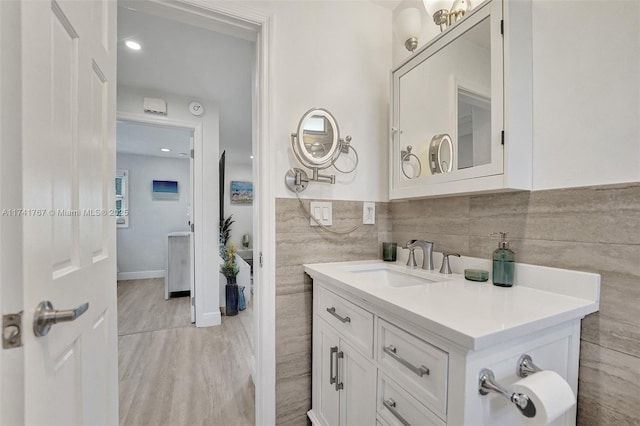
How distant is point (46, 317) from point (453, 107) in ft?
4.96

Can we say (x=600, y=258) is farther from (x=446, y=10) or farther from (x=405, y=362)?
(x=446, y=10)

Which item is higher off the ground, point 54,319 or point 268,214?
point 268,214

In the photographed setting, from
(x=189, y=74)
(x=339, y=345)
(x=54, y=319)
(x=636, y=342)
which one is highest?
(x=189, y=74)

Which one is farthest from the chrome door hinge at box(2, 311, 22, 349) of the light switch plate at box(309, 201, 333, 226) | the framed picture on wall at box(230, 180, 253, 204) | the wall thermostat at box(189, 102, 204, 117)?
the framed picture on wall at box(230, 180, 253, 204)

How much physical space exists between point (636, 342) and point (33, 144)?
1.55 meters

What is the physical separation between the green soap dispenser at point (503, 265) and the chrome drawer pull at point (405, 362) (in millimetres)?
516

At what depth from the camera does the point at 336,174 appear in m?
1.52

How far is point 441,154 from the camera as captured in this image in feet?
4.18

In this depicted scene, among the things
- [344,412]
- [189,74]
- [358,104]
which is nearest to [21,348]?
[344,412]

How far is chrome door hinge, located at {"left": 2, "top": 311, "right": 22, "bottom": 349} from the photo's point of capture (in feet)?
1.59

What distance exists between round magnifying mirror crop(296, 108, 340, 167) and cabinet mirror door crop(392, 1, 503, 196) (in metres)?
0.36

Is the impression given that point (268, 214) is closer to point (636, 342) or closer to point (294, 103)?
point (294, 103)

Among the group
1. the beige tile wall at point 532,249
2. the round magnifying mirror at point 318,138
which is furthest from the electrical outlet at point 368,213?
the round magnifying mirror at point 318,138

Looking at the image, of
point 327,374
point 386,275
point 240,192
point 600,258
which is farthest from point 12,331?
point 240,192
